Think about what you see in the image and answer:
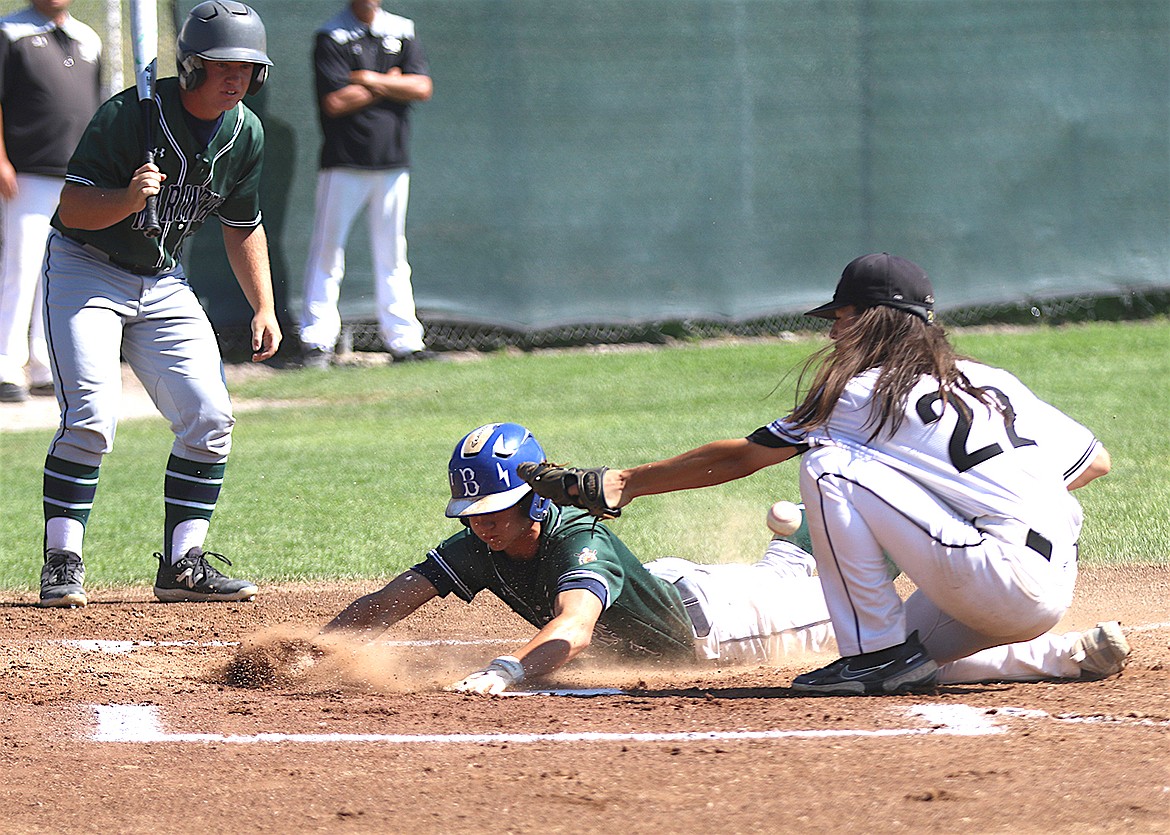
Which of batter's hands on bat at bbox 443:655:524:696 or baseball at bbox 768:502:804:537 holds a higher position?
baseball at bbox 768:502:804:537

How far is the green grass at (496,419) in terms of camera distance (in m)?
7.03

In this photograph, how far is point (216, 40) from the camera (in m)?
5.49

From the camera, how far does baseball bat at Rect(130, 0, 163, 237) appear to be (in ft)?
18.6

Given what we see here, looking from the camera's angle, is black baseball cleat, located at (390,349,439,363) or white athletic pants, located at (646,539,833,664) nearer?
white athletic pants, located at (646,539,833,664)

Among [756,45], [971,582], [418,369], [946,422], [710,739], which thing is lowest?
[418,369]

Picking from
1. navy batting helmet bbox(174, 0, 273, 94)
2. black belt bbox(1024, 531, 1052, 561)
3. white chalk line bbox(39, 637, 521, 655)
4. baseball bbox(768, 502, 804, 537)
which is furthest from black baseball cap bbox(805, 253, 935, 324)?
navy batting helmet bbox(174, 0, 273, 94)

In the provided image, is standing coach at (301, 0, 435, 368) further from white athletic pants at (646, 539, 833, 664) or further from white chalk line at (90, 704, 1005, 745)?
white chalk line at (90, 704, 1005, 745)

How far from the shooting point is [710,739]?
367 cm

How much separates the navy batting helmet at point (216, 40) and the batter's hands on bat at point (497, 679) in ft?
8.23

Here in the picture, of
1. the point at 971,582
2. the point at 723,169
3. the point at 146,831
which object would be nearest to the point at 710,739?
the point at 971,582

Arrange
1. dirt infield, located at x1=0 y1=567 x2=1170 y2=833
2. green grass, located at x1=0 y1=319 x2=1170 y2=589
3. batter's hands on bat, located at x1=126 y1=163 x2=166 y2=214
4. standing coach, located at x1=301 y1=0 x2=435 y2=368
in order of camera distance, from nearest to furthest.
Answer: dirt infield, located at x1=0 y1=567 x2=1170 y2=833, batter's hands on bat, located at x1=126 y1=163 x2=166 y2=214, green grass, located at x1=0 y1=319 x2=1170 y2=589, standing coach, located at x1=301 y1=0 x2=435 y2=368

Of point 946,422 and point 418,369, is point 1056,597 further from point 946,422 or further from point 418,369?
point 418,369

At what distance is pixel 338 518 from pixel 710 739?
14.2 feet

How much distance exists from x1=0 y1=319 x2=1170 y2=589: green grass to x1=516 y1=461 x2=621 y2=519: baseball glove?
2515 millimetres
